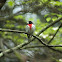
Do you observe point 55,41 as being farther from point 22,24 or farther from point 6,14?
point 6,14

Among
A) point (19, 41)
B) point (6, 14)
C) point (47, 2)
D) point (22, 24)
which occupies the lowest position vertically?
point (19, 41)

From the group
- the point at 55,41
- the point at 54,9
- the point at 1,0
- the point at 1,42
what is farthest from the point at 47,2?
the point at 1,42

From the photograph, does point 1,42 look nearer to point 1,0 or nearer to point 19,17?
point 19,17

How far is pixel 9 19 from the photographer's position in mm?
4070

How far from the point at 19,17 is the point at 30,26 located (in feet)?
2.58

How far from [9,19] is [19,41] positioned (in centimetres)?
76

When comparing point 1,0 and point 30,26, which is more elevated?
point 1,0

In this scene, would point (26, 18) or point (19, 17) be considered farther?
point (26, 18)

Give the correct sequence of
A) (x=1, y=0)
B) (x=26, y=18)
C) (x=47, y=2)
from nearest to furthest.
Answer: (x=1, y=0), (x=47, y=2), (x=26, y=18)

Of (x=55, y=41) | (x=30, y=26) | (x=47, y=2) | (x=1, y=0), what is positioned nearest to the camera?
(x=1, y=0)

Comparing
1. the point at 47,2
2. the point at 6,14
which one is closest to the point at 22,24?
the point at 6,14

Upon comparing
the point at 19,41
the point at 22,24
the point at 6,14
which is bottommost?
the point at 19,41

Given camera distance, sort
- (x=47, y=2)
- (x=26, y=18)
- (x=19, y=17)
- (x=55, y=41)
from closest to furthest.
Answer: (x=47, y=2) < (x=55, y=41) < (x=19, y=17) < (x=26, y=18)

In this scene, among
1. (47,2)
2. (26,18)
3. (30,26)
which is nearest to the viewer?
(47,2)
